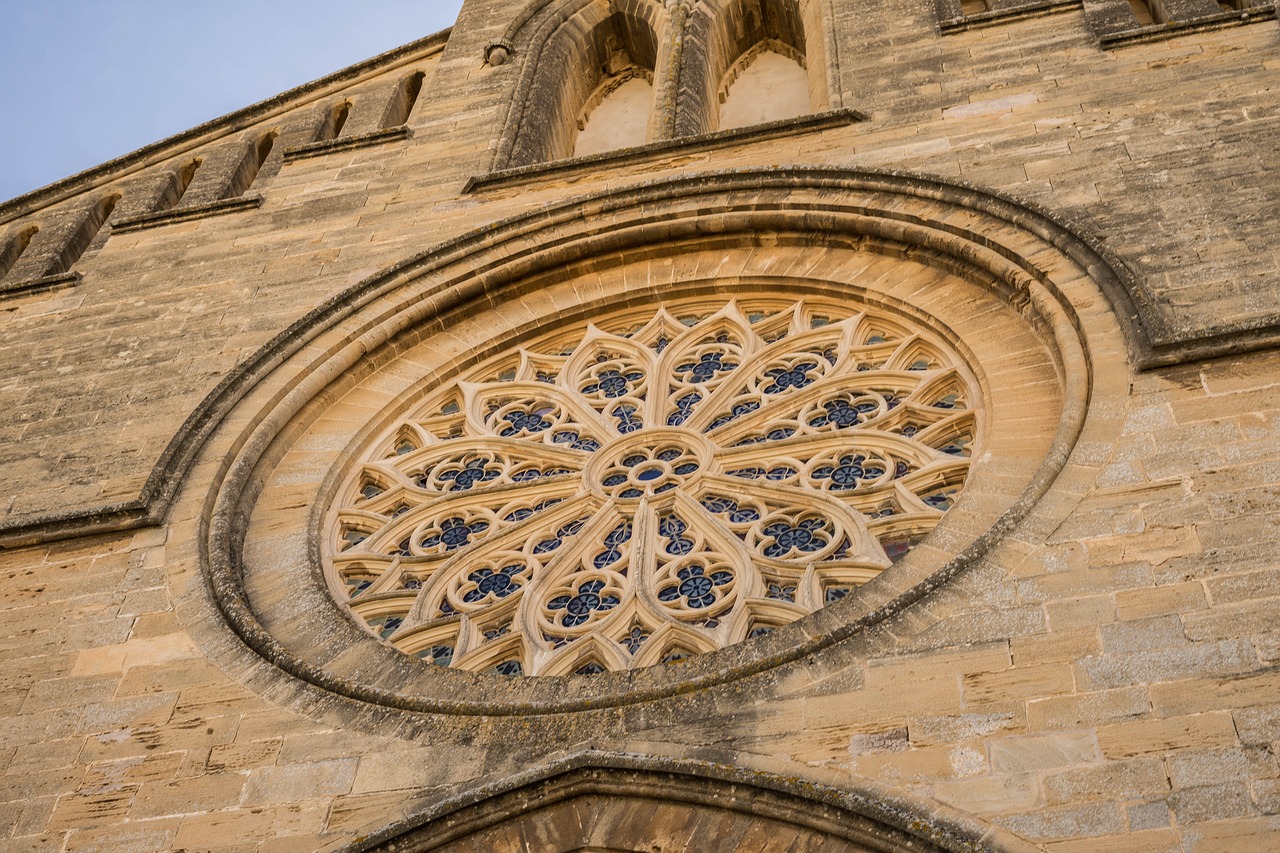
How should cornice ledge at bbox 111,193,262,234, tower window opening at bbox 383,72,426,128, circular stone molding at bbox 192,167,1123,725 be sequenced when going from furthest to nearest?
A: tower window opening at bbox 383,72,426,128, cornice ledge at bbox 111,193,262,234, circular stone molding at bbox 192,167,1123,725

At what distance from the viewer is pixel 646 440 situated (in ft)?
30.0

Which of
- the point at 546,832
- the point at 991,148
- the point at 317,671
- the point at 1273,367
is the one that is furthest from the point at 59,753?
the point at 991,148

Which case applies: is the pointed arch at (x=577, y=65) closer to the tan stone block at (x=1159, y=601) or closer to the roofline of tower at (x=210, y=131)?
the roofline of tower at (x=210, y=131)

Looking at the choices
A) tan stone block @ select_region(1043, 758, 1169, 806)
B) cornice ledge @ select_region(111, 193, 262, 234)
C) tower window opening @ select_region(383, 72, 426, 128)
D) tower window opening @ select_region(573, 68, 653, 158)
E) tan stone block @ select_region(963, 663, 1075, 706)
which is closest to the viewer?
tan stone block @ select_region(1043, 758, 1169, 806)

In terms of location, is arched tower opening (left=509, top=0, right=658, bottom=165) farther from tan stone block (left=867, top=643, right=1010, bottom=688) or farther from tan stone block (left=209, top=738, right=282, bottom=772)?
tan stone block (left=867, top=643, right=1010, bottom=688)

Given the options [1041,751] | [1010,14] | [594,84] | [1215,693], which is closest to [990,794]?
[1041,751]

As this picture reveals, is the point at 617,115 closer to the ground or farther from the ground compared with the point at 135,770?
farther from the ground

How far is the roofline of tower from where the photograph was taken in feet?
45.5

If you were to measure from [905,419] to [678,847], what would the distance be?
3.56m

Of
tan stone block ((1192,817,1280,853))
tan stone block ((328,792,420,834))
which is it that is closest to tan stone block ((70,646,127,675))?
tan stone block ((328,792,420,834))

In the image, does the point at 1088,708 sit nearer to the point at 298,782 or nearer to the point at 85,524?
the point at 298,782

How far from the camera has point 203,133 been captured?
46.6 ft

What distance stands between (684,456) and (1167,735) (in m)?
3.73

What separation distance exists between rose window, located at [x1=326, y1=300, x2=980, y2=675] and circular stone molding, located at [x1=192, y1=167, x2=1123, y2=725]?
18 millimetres
